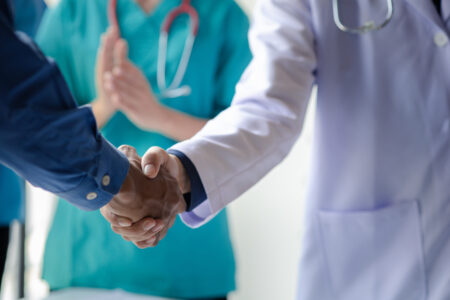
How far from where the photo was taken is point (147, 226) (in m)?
0.72

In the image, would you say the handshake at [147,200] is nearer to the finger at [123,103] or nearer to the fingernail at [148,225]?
the fingernail at [148,225]

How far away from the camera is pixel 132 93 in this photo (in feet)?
4.14

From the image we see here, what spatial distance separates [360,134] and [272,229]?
3.53ft

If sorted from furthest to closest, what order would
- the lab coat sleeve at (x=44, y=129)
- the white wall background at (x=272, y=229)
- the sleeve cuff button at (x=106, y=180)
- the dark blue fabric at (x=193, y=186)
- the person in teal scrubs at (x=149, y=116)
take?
the white wall background at (x=272, y=229) < the person in teal scrubs at (x=149, y=116) < the dark blue fabric at (x=193, y=186) < the sleeve cuff button at (x=106, y=180) < the lab coat sleeve at (x=44, y=129)

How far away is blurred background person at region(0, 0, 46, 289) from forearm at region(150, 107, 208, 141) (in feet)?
1.18

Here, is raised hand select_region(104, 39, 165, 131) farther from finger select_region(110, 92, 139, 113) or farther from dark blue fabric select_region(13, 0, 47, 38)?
dark blue fabric select_region(13, 0, 47, 38)

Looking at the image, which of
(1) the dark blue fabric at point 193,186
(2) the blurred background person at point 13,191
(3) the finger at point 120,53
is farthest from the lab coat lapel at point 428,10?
(2) the blurred background person at point 13,191

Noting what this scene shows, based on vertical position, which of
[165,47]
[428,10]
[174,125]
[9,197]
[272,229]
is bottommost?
[272,229]

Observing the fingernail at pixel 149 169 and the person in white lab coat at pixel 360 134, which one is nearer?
the fingernail at pixel 149 169

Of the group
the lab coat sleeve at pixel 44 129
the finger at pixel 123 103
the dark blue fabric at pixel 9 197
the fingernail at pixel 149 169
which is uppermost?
the lab coat sleeve at pixel 44 129

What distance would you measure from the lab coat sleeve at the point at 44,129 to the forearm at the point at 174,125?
59cm

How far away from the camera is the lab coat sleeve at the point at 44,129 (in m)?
0.56

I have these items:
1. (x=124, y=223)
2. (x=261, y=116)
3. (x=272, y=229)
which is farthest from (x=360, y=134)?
(x=272, y=229)

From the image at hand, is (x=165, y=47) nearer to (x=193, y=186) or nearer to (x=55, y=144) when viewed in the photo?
(x=193, y=186)
